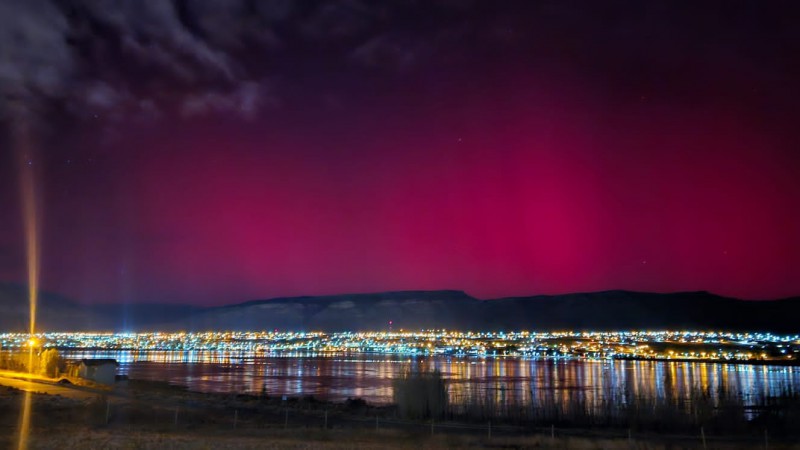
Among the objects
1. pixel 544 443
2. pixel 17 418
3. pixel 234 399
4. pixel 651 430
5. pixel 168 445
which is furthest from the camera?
pixel 234 399

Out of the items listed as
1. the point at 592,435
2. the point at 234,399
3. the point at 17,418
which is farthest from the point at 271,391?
the point at 592,435

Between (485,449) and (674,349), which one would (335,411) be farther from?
(674,349)

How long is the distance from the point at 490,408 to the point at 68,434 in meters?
26.0

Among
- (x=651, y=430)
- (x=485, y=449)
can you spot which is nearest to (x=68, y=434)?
(x=485, y=449)

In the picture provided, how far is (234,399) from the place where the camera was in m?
49.1

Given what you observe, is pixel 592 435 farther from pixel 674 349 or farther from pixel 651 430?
pixel 674 349

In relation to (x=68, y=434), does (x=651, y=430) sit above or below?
below

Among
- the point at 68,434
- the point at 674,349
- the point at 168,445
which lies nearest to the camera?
the point at 168,445

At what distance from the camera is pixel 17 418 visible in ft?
103

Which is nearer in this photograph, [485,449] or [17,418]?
[485,449]

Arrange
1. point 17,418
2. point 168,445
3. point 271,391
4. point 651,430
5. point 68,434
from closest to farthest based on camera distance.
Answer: point 168,445
point 68,434
point 17,418
point 651,430
point 271,391

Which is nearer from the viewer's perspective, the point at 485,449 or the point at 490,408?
the point at 485,449

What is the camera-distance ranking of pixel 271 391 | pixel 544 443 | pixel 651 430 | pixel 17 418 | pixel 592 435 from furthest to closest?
pixel 271 391 < pixel 651 430 < pixel 592 435 < pixel 17 418 < pixel 544 443

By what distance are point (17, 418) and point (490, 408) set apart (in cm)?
2665
